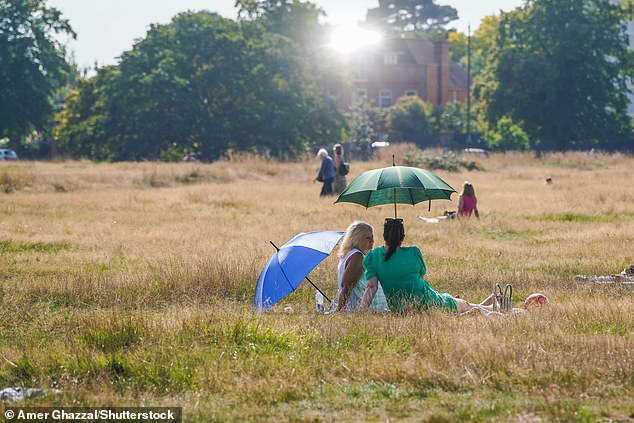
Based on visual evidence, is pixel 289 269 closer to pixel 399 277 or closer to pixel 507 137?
pixel 399 277

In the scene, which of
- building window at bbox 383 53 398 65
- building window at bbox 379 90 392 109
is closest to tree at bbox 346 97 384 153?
building window at bbox 379 90 392 109

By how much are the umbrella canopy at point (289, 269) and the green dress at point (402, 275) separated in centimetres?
46

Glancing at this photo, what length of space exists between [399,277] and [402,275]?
0.03m

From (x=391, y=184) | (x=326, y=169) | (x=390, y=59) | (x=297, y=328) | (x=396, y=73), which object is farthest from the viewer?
(x=390, y=59)

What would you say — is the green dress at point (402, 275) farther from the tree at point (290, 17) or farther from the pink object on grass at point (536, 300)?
the tree at point (290, 17)

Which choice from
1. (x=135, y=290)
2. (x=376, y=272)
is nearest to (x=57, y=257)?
(x=135, y=290)

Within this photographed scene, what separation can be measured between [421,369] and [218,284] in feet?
15.5

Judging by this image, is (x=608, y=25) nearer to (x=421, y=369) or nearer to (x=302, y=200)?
(x=302, y=200)

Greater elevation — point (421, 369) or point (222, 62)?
point (222, 62)

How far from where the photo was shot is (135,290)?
11.2 m

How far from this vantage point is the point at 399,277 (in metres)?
9.25

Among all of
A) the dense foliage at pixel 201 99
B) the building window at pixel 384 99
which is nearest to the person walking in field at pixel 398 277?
the dense foliage at pixel 201 99

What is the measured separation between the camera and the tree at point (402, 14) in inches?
4557

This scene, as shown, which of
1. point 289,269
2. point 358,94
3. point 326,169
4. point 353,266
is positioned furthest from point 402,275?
point 358,94
